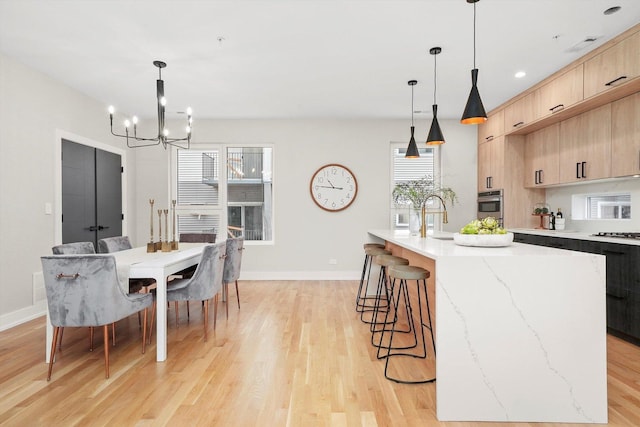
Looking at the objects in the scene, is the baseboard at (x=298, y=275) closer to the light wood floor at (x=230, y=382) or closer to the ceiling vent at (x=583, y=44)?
the light wood floor at (x=230, y=382)

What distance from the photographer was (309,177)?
5.86 m

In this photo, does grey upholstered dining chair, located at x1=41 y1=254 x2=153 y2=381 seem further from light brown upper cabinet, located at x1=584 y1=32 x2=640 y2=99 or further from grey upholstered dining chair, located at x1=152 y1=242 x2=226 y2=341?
light brown upper cabinet, located at x1=584 y1=32 x2=640 y2=99

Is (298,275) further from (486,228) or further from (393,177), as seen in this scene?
(486,228)

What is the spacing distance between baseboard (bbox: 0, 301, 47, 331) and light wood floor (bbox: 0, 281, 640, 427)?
140 mm

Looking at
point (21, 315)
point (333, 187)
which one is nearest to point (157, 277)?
point (21, 315)

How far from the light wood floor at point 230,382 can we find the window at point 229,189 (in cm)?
262

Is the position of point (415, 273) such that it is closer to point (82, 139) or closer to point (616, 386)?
point (616, 386)

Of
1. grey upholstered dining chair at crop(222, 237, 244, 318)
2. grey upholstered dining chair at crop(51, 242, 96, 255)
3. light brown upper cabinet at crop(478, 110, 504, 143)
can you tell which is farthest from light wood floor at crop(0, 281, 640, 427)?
light brown upper cabinet at crop(478, 110, 504, 143)

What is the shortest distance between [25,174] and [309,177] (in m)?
3.60

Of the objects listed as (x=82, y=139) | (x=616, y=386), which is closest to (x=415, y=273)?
(x=616, y=386)

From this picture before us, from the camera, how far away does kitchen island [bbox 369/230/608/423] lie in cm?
189

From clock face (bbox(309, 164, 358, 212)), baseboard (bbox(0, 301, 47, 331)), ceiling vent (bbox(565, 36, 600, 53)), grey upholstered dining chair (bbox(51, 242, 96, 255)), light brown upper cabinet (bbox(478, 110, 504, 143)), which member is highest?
ceiling vent (bbox(565, 36, 600, 53))

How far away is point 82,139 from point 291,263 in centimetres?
339

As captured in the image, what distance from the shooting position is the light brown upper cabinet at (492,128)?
16.8 ft
